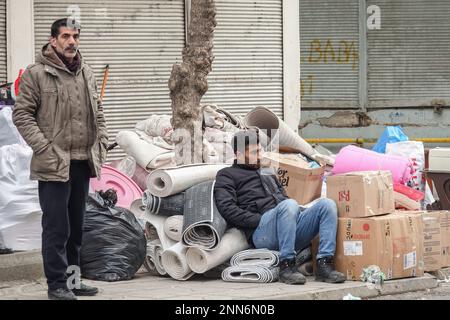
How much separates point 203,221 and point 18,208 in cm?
159

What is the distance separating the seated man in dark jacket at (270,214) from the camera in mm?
8664

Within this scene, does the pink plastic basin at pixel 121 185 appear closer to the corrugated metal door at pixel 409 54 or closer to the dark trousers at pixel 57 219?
the dark trousers at pixel 57 219

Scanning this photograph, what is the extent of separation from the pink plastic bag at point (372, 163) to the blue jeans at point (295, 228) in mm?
1784

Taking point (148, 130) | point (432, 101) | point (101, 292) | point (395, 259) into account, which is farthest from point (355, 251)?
point (432, 101)

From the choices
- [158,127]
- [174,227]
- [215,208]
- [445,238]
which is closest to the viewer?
[215,208]

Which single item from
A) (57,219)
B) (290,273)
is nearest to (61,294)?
(57,219)

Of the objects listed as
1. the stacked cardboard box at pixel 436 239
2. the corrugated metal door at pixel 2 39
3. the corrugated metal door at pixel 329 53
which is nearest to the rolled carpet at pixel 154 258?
the stacked cardboard box at pixel 436 239

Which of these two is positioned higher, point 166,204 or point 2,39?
point 2,39

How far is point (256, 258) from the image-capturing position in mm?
8875

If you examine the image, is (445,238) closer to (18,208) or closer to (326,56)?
(18,208)

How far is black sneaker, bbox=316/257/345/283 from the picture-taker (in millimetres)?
8664

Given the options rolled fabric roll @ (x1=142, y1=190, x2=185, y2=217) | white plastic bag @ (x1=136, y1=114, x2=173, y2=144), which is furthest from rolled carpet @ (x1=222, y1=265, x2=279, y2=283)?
white plastic bag @ (x1=136, y1=114, x2=173, y2=144)

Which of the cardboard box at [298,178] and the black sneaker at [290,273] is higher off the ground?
the cardboard box at [298,178]

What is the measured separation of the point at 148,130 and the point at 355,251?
390 cm
